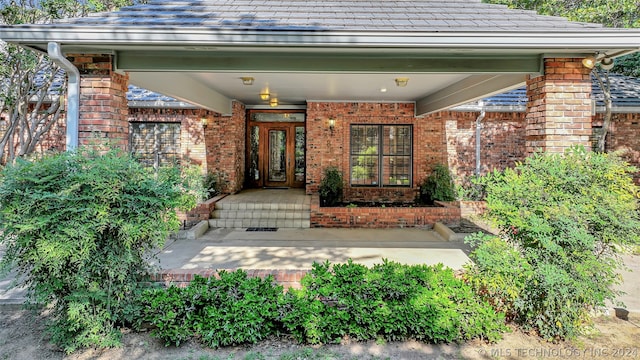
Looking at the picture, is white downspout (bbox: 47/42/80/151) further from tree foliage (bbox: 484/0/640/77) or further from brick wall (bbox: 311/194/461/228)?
tree foliage (bbox: 484/0/640/77)

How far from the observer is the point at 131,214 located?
3.38 meters

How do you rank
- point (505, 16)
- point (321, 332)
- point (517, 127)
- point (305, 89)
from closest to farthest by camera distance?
point (321, 332) < point (505, 16) < point (305, 89) < point (517, 127)

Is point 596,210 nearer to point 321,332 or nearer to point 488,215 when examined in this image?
point 488,215

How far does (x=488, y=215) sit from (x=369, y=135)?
726cm

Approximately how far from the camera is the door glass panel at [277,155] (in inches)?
493

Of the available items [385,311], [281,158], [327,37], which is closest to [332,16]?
[327,37]

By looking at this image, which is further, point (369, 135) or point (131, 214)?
point (369, 135)

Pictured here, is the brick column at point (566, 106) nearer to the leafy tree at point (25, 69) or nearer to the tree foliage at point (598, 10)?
the tree foliage at point (598, 10)

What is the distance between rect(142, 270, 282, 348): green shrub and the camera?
3316 millimetres

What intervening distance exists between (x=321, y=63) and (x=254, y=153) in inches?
332

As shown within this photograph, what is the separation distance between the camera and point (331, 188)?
9891 millimetres

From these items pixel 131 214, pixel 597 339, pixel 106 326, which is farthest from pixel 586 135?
pixel 106 326

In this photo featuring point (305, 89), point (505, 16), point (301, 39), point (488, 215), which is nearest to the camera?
point (488, 215)

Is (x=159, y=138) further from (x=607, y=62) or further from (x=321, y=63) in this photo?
(x=607, y=62)
